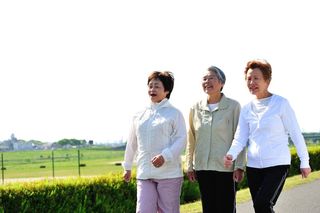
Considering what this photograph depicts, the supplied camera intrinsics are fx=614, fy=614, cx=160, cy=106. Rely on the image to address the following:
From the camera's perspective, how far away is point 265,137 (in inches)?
216

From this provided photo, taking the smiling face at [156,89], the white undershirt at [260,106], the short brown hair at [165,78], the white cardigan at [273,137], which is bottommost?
the white cardigan at [273,137]

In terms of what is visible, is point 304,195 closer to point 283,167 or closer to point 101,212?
point 101,212

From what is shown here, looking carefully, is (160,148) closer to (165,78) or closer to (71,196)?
(165,78)

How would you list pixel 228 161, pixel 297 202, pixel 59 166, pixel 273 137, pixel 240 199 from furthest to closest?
pixel 59 166, pixel 240 199, pixel 297 202, pixel 228 161, pixel 273 137

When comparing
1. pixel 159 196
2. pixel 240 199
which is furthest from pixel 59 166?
pixel 159 196

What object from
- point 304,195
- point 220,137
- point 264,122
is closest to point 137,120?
point 220,137

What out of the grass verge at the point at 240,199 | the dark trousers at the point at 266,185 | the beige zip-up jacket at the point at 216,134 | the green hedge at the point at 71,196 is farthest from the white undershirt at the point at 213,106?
the grass verge at the point at 240,199

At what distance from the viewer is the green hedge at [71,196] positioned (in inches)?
335

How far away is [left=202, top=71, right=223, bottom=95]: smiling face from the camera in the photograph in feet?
19.1

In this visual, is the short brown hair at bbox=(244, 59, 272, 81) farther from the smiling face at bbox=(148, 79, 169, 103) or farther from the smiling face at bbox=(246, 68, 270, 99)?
the smiling face at bbox=(148, 79, 169, 103)

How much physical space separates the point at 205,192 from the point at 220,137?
0.56m

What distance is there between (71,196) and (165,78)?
414 centimetres

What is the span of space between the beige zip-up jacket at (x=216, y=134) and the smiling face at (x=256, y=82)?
36 centimetres

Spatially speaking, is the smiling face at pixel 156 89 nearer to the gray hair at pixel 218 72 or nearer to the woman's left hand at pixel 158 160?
the gray hair at pixel 218 72
